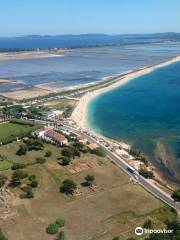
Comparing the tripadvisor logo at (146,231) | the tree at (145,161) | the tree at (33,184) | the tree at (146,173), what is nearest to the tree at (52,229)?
the tripadvisor logo at (146,231)

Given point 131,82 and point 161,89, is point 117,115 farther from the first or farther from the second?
point 131,82

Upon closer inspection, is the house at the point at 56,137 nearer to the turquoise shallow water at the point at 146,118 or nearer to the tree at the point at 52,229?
the turquoise shallow water at the point at 146,118

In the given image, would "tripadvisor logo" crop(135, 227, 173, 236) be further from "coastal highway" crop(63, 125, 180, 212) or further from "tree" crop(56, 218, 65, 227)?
"tree" crop(56, 218, 65, 227)

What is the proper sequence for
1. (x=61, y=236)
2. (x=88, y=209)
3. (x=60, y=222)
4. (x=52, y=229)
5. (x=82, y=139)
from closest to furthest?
1. (x=61, y=236)
2. (x=52, y=229)
3. (x=60, y=222)
4. (x=88, y=209)
5. (x=82, y=139)

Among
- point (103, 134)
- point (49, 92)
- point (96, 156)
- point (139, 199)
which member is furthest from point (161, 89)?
point (139, 199)

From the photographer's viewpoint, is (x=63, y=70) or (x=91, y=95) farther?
(x=63, y=70)

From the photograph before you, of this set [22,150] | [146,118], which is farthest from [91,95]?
[22,150]

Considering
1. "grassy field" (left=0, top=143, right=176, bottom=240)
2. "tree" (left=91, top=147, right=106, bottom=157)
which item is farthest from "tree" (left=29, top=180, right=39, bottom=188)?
"tree" (left=91, top=147, right=106, bottom=157)

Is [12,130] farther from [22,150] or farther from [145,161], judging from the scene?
[145,161]
